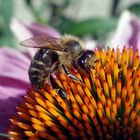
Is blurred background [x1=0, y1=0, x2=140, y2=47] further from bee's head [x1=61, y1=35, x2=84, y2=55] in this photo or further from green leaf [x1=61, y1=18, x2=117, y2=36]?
bee's head [x1=61, y1=35, x2=84, y2=55]

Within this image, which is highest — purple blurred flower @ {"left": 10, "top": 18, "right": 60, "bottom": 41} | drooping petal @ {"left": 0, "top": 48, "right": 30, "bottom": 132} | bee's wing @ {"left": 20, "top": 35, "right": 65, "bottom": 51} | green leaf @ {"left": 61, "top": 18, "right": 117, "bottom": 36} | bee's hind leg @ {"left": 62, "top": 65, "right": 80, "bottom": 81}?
green leaf @ {"left": 61, "top": 18, "right": 117, "bottom": 36}

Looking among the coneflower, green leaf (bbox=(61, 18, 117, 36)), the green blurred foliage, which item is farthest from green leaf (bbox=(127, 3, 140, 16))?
the coneflower

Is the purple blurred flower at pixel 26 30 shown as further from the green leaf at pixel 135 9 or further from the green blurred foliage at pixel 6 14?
the green leaf at pixel 135 9

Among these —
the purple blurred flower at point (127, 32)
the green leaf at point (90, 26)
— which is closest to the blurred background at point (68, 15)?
the green leaf at point (90, 26)

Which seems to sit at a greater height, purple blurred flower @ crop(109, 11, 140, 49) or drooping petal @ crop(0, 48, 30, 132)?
purple blurred flower @ crop(109, 11, 140, 49)

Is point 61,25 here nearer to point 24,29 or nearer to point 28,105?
point 24,29

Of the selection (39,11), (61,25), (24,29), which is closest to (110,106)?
(24,29)
